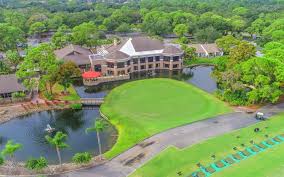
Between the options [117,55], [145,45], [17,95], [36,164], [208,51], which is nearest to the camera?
[36,164]

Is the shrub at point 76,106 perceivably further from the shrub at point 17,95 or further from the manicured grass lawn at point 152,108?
the shrub at point 17,95

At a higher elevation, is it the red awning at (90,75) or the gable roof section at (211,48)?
the gable roof section at (211,48)

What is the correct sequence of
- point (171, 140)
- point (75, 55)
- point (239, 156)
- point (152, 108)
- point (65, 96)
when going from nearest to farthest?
point (239, 156) < point (171, 140) < point (152, 108) < point (65, 96) < point (75, 55)

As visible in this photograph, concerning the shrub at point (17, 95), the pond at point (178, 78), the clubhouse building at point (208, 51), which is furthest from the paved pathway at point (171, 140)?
the clubhouse building at point (208, 51)

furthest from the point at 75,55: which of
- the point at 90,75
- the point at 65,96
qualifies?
the point at 65,96

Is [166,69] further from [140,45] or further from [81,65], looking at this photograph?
[81,65]

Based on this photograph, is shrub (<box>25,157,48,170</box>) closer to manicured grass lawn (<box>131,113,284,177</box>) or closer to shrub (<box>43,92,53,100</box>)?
manicured grass lawn (<box>131,113,284,177</box>)

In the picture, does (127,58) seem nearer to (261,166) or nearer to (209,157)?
(209,157)
